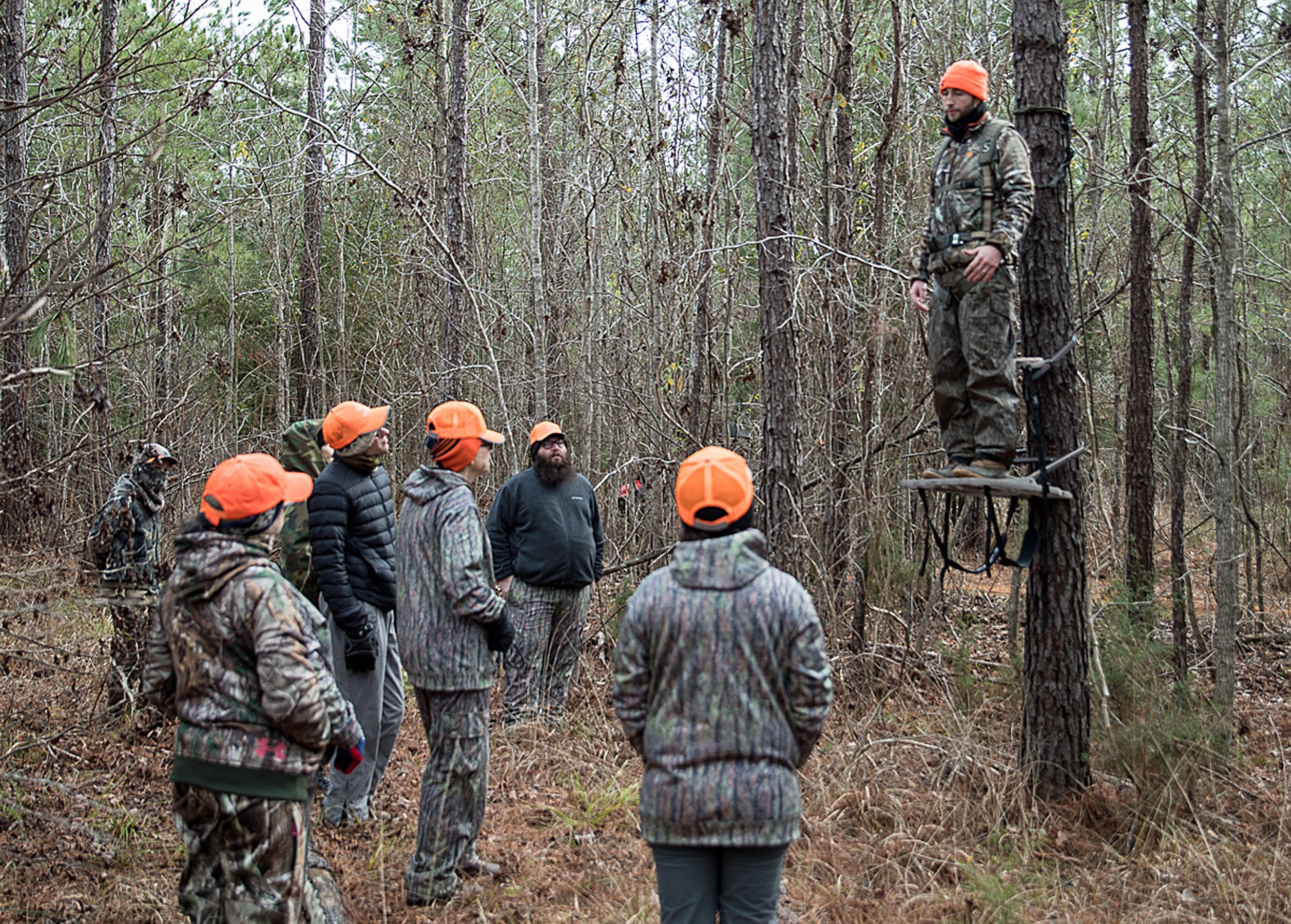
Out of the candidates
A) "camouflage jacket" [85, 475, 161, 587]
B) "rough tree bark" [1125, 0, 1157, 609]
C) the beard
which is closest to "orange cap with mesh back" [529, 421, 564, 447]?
the beard

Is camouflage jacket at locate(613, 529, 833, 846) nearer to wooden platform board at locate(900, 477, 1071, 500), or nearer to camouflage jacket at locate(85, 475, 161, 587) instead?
wooden platform board at locate(900, 477, 1071, 500)

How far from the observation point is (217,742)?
312 centimetres

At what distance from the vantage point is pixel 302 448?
554cm

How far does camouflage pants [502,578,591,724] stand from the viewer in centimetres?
698

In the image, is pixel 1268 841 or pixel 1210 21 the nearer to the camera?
pixel 1268 841

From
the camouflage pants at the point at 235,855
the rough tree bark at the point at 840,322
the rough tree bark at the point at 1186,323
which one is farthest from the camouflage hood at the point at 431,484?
the rough tree bark at the point at 1186,323

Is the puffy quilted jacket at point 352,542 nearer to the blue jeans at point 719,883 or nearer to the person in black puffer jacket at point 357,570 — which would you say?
the person in black puffer jacket at point 357,570

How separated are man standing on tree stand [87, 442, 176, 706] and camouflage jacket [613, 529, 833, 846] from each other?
13.1 feet

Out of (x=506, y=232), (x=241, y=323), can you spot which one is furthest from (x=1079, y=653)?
(x=241, y=323)

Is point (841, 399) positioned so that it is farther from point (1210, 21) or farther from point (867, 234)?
point (1210, 21)

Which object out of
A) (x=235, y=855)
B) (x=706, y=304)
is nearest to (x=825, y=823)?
(x=235, y=855)

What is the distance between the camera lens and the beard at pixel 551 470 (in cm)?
709

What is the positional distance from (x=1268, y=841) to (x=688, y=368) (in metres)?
5.97

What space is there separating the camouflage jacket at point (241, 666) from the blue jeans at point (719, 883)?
1.16m
